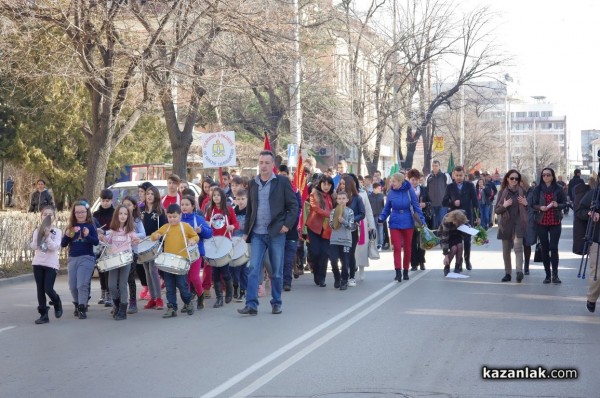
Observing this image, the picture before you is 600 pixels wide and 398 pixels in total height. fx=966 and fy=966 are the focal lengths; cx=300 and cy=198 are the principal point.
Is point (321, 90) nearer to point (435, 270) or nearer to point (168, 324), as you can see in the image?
point (435, 270)

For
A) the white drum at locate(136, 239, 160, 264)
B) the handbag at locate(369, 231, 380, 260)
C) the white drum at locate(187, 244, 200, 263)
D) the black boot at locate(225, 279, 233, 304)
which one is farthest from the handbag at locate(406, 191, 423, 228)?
the white drum at locate(136, 239, 160, 264)

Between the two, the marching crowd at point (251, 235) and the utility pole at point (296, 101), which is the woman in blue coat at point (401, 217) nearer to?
the marching crowd at point (251, 235)

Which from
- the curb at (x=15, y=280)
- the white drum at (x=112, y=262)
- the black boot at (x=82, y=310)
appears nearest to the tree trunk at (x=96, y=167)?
the curb at (x=15, y=280)

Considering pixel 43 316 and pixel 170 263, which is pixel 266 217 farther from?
pixel 43 316

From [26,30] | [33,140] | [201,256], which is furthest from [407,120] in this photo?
[201,256]

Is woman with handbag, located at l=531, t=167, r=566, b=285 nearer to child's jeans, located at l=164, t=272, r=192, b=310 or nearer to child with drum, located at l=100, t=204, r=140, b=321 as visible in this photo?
child's jeans, located at l=164, t=272, r=192, b=310

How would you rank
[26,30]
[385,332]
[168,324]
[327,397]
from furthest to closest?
[26,30] < [168,324] < [385,332] < [327,397]

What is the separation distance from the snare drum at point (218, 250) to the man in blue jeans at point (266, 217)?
1.01 meters

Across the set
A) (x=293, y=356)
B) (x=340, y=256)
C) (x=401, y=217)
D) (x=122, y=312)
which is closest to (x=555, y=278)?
(x=401, y=217)

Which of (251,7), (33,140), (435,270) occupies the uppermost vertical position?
(251,7)

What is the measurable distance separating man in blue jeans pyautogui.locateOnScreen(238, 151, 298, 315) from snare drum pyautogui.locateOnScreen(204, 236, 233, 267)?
1.01 meters

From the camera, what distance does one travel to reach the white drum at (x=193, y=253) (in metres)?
12.6

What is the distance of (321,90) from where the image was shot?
35.8 meters

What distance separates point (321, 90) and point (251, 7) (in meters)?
12.9
